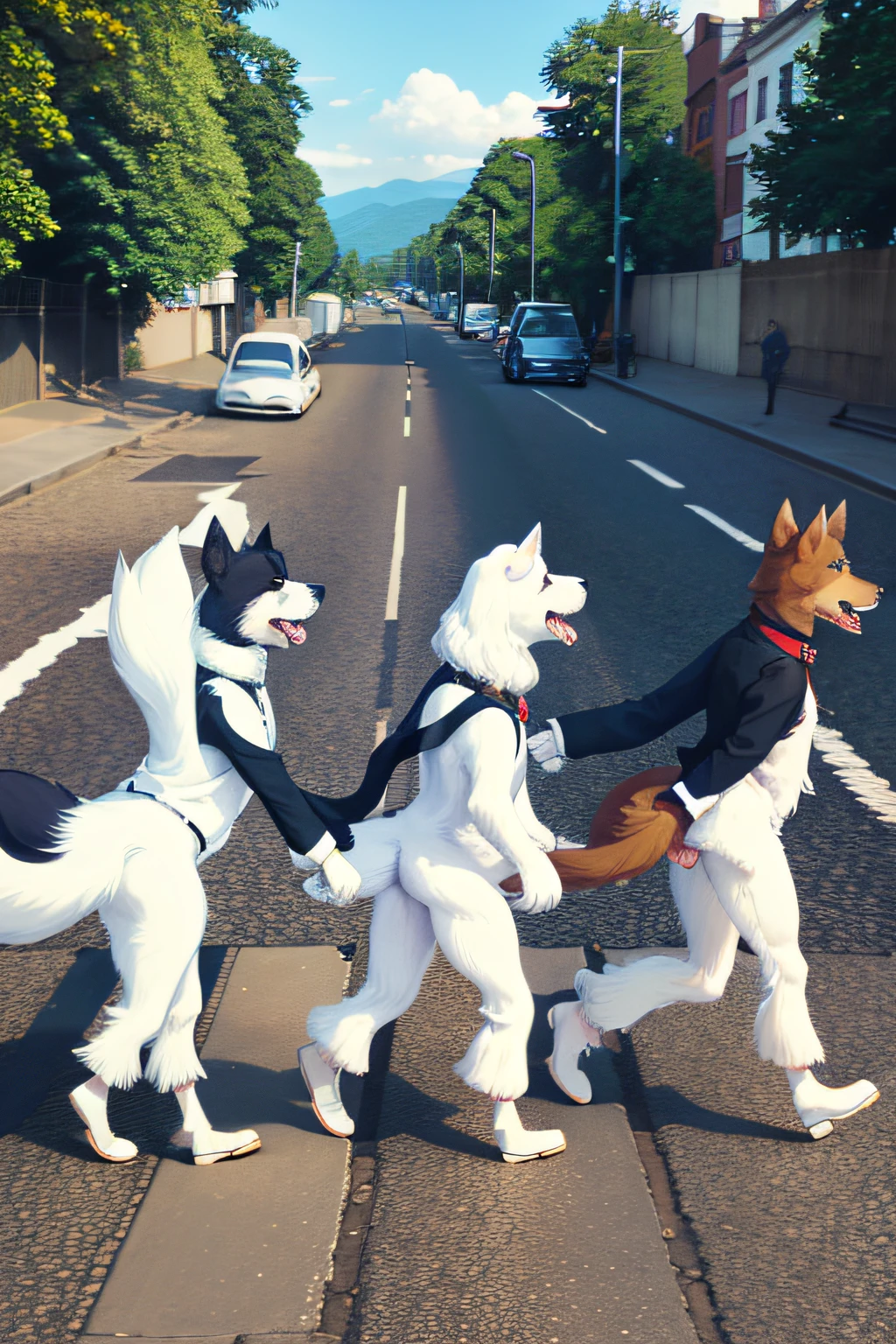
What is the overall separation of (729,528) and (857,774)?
24.2 feet

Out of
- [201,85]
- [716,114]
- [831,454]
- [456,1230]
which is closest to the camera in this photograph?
[456,1230]

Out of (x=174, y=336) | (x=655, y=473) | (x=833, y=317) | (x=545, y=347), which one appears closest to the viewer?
(x=655, y=473)

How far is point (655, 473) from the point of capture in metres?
17.9

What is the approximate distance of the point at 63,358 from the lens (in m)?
28.4

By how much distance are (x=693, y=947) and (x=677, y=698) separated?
2.43 feet

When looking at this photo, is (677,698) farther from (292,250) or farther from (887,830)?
(292,250)

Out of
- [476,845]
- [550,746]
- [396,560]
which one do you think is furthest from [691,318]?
[476,845]

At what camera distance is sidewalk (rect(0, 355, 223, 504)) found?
58.3ft

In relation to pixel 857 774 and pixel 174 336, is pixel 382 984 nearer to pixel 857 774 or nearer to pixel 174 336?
pixel 857 774

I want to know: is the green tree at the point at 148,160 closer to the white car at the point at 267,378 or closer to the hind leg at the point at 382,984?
the white car at the point at 267,378

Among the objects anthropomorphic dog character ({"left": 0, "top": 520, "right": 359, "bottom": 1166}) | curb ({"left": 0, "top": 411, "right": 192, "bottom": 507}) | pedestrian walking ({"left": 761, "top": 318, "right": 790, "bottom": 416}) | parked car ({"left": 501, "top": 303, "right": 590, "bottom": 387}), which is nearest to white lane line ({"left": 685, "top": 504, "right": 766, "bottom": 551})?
curb ({"left": 0, "top": 411, "right": 192, "bottom": 507})

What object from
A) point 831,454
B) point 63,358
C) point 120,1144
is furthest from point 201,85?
A: point 120,1144

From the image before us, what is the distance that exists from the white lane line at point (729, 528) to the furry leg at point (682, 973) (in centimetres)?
870

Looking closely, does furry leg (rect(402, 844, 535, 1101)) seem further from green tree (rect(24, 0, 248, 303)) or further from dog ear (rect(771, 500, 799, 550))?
green tree (rect(24, 0, 248, 303))
